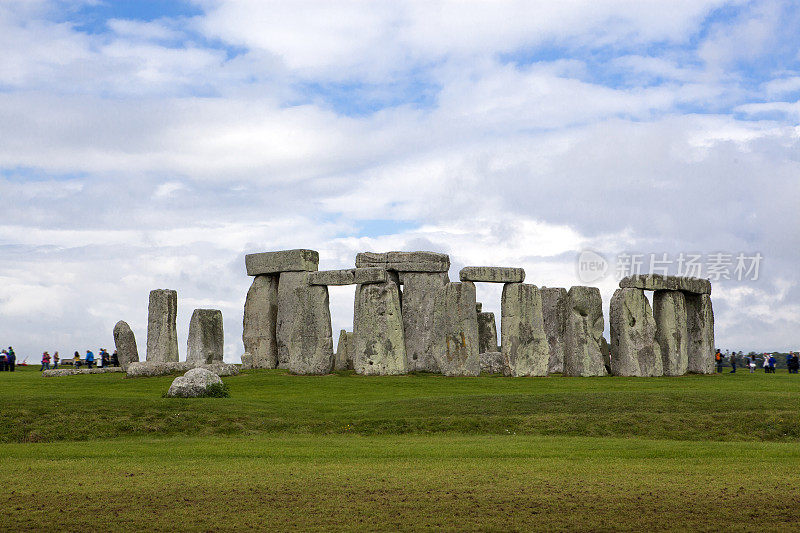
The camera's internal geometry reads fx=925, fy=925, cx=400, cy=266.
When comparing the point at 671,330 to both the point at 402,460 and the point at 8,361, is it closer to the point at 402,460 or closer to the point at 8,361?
the point at 402,460

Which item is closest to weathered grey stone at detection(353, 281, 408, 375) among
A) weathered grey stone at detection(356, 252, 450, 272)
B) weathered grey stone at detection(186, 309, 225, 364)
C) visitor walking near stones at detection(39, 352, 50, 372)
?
weathered grey stone at detection(356, 252, 450, 272)

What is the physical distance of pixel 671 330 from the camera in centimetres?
3034

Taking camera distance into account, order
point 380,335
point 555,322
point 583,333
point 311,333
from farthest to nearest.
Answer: point 555,322, point 311,333, point 583,333, point 380,335

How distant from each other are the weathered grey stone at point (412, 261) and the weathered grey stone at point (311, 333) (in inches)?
150

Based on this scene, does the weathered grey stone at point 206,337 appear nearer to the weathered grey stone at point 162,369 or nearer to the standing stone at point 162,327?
the standing stone at point 162,327

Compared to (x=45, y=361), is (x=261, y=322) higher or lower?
higher

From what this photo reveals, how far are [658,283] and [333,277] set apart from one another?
34.4 feet

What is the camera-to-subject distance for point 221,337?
106 ft

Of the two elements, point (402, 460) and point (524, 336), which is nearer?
point (402, 460)

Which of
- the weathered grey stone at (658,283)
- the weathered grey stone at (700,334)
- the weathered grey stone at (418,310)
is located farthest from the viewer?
the weathered grey stone at (700,334)

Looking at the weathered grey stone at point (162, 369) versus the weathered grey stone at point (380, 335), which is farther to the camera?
the weathered grey stone at point (380, 335)

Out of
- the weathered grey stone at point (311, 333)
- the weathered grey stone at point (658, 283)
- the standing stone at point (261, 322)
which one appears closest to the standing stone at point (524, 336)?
the weathered grey stone at point (658, 283)

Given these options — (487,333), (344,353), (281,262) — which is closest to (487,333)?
(487,333)

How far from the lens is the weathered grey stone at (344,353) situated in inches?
1276
